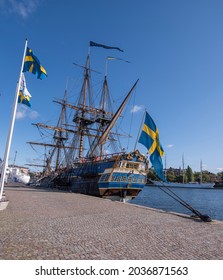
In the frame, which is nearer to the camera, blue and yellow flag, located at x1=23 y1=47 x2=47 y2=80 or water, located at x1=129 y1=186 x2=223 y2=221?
blue and yellow flag, located at x1=23 y1=47 x2=47 y2=80

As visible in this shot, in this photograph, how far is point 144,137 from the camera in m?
14.8

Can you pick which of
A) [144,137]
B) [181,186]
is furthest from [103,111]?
[181,186]

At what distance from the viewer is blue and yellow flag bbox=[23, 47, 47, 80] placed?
12.4m

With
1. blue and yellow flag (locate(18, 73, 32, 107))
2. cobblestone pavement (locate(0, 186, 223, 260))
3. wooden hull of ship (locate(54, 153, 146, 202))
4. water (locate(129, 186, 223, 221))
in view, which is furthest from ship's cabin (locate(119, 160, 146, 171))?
cobblestone pavement (locate(0, 186, 223, 260))

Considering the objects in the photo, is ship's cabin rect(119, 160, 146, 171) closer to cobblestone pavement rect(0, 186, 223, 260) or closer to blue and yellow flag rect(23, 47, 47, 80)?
blue and yellow flag rect(23, 47, 47, 80)

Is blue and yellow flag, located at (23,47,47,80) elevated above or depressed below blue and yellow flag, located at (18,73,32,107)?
above

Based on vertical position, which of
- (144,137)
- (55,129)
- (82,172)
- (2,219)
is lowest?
(2,219)

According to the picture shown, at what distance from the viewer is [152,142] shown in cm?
1459

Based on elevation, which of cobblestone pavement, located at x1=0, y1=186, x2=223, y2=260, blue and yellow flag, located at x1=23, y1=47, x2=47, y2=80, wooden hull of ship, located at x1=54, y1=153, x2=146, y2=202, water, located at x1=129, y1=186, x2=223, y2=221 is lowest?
water, located at x1=129, y1=186, x2=223, y2=221

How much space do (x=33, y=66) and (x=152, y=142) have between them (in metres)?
8.64

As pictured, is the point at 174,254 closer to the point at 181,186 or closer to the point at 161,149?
the point at 161,149

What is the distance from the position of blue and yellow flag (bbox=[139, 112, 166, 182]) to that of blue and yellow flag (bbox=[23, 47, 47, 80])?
23.7 feet

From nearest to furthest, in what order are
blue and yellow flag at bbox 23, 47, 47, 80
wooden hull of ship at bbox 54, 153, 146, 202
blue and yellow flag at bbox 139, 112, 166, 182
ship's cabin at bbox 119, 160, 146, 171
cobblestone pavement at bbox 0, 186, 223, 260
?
cobblestone pavement at bbox 0, 186, 223, 260, blue and yellow flag at bbox 23, 47, 47, 80, blue and yellow flag at bbox 139, 112, 166, 182, wooden hull of ship at bbox 54, 153, 146, 202, ship's cabin at bbox 119, 160, 146, 171

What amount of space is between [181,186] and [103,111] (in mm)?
79457
